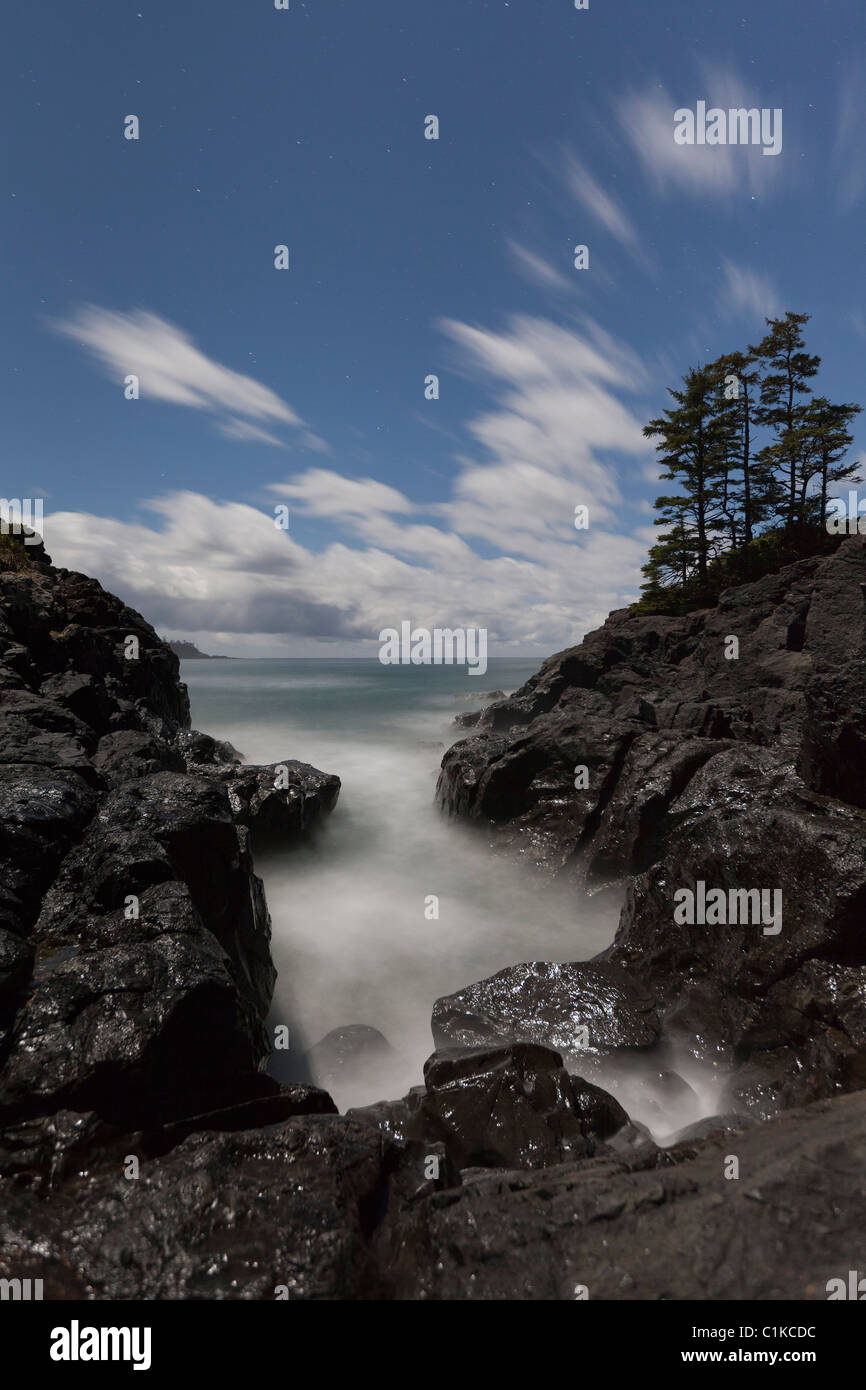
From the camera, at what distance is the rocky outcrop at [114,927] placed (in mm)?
4352

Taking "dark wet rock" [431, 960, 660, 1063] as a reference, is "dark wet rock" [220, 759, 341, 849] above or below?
above

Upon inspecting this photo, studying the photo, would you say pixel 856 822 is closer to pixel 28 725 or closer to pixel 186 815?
pixel 186 815

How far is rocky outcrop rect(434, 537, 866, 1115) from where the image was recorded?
679 centimetres

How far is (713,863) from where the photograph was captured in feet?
27.5

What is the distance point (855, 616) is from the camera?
18.6 meters

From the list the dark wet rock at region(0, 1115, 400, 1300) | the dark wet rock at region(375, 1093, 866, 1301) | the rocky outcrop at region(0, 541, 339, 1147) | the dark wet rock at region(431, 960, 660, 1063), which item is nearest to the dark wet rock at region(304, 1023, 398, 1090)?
the dark wet rock at region(431, 960, 660, 1063)

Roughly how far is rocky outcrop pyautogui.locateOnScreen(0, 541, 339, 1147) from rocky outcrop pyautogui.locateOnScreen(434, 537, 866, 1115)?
3847 mm

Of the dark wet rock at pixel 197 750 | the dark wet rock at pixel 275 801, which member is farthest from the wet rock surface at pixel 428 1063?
the dark wet rock at pixel 197 750

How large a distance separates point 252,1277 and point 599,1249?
1946 millimetres

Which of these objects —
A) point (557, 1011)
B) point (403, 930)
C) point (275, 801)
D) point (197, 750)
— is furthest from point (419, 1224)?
point (197, 750)

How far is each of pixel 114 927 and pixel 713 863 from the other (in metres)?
7.83

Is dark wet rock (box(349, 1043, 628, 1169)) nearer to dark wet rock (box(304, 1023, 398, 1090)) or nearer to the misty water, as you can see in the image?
the misty water

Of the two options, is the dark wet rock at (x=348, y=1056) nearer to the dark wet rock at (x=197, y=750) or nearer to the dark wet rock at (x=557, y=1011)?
the dark wet rock at (x=557, y=1011)
